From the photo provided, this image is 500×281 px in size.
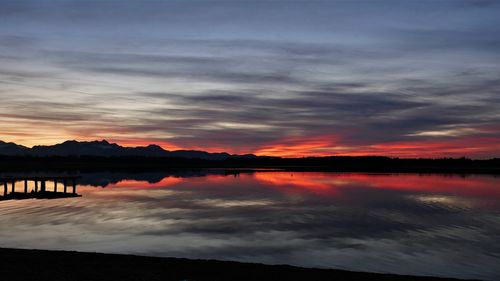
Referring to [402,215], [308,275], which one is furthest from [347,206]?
[308,275]

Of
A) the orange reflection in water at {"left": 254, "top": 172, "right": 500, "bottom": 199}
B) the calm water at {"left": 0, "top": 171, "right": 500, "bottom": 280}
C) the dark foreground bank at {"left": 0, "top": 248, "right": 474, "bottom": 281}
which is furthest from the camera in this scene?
the orange reflection in water at {"left": 254, "top": 172, "right": 500, "bottom": 199}

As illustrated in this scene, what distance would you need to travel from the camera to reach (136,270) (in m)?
14.0

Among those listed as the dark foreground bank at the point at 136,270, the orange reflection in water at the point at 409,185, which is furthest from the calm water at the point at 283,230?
the orange reflection in water at the point at 409,185

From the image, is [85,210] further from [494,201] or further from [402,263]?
[494,201]

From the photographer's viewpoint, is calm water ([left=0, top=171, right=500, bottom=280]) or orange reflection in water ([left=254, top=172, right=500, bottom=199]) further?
orange reflection in water ([left=254, top=172, right=500, bottom=199])

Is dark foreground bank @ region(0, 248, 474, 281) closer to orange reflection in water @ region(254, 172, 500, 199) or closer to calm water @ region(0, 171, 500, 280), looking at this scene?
calm water @ region(0, 171, 500, 280)

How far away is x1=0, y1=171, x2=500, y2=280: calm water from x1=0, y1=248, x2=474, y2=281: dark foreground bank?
3200 mm

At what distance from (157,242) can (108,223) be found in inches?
267

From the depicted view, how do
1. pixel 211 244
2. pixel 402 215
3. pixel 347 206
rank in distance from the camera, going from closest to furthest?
1. pixel 211 244
2. pixel 402 215
3. pixel 347 206

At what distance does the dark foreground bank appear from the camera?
→ 13.3 m

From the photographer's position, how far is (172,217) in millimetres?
29516

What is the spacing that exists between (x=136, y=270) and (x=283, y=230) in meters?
12.2

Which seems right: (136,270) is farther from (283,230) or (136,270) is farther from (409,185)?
(409,185)

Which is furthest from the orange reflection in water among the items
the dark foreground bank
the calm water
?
the dark foreground bank
